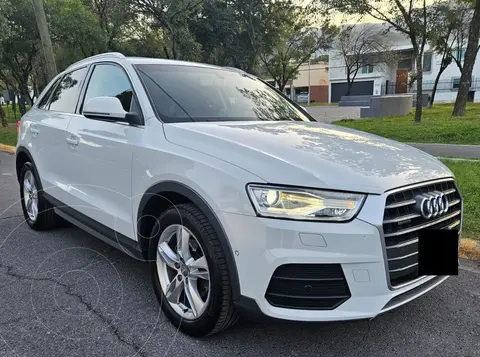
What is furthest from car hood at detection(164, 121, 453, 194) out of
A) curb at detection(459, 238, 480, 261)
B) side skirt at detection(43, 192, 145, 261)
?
curb at detection(459, 238, 480, 261)

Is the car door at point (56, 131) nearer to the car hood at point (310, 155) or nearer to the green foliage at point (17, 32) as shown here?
the car hood at point (310, 155)

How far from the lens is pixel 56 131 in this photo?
395cm

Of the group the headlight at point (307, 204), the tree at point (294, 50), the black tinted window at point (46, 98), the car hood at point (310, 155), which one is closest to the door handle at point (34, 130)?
the black tinted window at point (46, 98)

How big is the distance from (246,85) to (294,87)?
69448 mm

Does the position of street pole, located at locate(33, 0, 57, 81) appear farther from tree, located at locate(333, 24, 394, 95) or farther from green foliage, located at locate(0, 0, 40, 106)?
tree, located at locate(333, 24, 394, 95)

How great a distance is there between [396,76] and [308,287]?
2372 inches

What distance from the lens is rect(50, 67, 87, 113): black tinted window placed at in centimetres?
401

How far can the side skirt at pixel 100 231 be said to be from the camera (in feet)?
9.89

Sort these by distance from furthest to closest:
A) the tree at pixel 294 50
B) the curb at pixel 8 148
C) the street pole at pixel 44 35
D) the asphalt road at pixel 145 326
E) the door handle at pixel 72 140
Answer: the tree at pixel 294 50 → the curb at pixel 8 148 → the street pole at pixel 44 35 → the door handle at pixel 72 140 → the asphalt road at pixel 145 326

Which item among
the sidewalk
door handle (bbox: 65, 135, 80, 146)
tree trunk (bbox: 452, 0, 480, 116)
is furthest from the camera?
tree trunk (bbox: 452, 0, 480, 116)

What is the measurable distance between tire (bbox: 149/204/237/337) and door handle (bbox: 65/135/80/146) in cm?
134

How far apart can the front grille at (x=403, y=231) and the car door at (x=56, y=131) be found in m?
2.75

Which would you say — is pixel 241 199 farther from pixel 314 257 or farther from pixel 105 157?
pixel 105 157

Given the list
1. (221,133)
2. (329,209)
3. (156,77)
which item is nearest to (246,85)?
(156,77)
